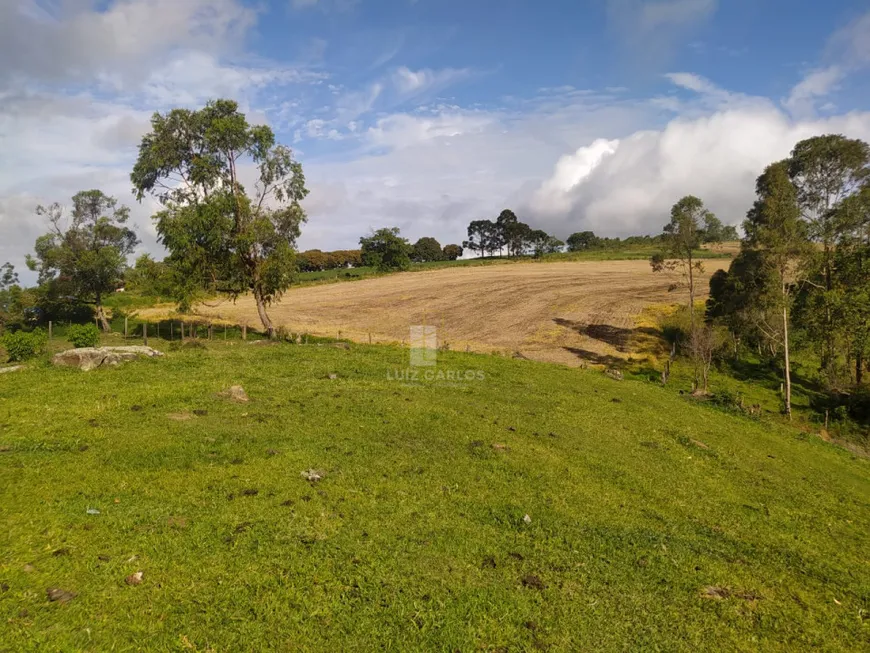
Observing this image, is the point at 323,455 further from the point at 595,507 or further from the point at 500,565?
the point at 595,507

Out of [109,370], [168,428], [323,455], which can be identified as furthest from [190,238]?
[323,455]

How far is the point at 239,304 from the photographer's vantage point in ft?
204

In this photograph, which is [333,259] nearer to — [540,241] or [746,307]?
[540,241]

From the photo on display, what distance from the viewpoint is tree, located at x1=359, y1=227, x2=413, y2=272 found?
356 ft

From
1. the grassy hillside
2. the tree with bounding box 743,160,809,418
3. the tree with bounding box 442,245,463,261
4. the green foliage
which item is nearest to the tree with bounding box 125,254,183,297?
the grassy hillside

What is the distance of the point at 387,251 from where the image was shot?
11038 cm

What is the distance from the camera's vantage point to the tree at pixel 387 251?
356 ft

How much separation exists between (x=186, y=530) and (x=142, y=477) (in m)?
2.57

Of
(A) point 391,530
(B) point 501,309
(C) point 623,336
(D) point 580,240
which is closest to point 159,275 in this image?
(A) point 391,530

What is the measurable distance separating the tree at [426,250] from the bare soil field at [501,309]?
85.1m

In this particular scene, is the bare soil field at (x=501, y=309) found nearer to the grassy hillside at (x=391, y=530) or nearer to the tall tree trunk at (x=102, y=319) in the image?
the tall tree trunk at (x=102, y=319)

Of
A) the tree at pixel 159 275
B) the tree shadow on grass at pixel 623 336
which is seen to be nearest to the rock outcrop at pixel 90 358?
the tree at pixel 159 275

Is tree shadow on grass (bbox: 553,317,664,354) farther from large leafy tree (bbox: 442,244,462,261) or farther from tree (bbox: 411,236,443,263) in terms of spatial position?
large leafy tree (bbox: 442,244,462,261)

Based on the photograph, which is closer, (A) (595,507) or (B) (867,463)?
(A) (595,507)
